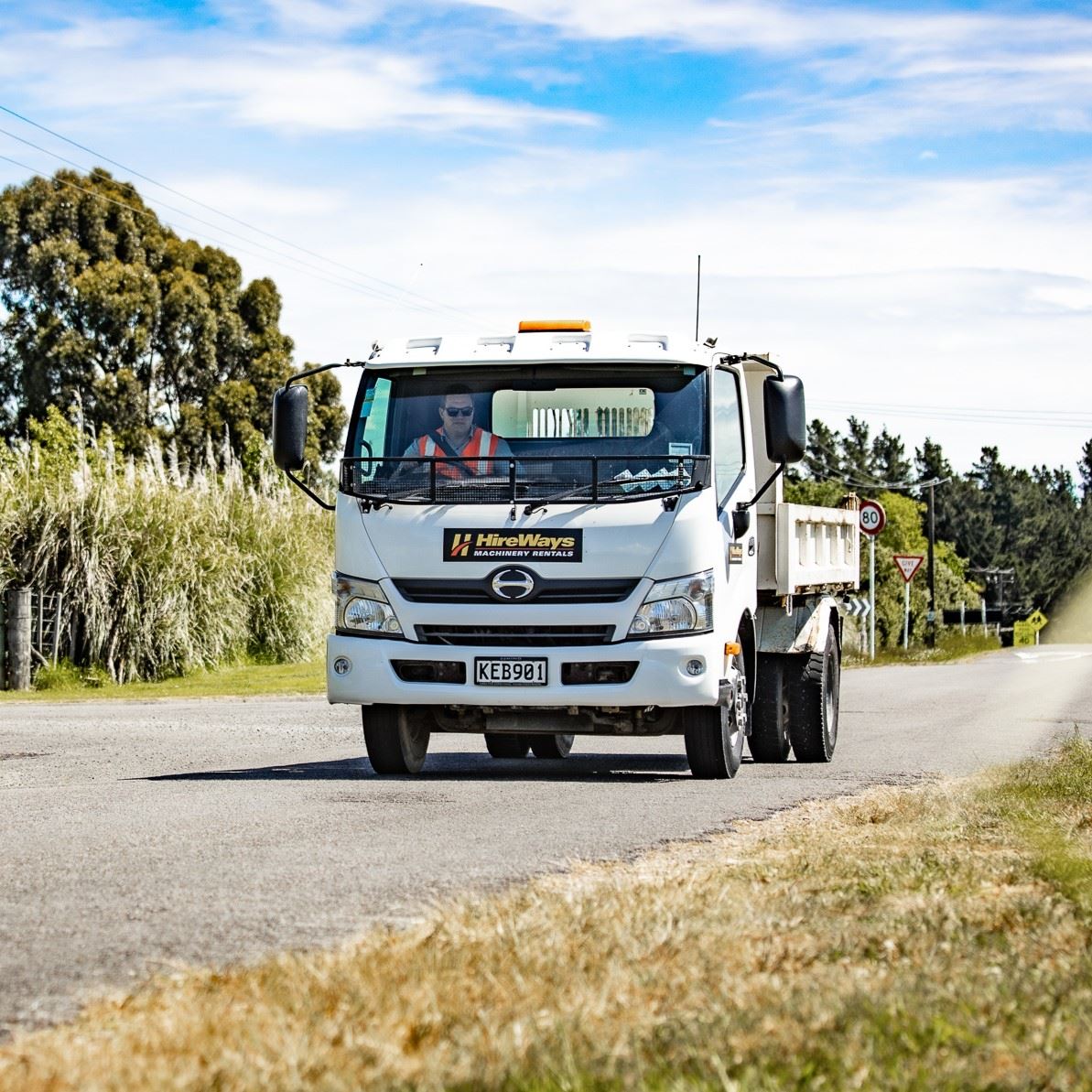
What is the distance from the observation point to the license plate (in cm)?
1109

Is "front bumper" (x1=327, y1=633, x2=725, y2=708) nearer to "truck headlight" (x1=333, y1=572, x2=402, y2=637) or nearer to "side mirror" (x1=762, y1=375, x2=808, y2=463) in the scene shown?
"truck headlight" (x1=333, y1=572, x2=402, y2=637)

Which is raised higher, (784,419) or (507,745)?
(784,419)

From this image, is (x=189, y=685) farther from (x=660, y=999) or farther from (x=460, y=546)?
(x=660, y=999)

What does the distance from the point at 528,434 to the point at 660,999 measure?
7332 mm

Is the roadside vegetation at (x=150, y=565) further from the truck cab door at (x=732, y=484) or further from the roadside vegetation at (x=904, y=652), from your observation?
the truck cab door at (x=732, y=484)

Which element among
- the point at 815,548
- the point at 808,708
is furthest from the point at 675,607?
the point at 815,548

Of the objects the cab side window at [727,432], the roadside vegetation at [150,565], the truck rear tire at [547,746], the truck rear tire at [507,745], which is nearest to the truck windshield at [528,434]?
the cab side window at [727,432]

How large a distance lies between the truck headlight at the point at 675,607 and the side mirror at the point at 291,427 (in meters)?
2.27

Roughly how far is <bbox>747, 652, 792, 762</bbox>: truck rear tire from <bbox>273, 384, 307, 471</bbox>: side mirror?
3787 mm

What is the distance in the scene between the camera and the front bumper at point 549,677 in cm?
1097

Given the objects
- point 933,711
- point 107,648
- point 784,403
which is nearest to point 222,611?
point 107,648

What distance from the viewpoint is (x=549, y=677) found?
1107 centimetres

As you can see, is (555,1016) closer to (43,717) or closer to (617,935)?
(617,935)

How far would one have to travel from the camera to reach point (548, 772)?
12477mm
